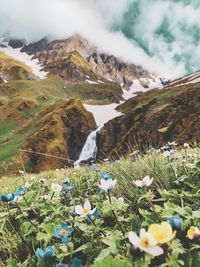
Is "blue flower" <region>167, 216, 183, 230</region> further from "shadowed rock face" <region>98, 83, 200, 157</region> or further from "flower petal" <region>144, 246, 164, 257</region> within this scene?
"shadowed rock face" <region>98, 83, 200, 157</region>

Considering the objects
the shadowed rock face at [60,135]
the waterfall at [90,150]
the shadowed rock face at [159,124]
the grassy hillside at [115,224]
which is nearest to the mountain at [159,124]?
the shadowed rock face at [159,124]

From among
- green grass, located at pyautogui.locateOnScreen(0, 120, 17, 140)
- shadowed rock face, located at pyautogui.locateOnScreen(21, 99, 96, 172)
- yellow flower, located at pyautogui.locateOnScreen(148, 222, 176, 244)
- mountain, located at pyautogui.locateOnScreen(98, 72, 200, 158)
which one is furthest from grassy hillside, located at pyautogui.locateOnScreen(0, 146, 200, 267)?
green grass, located at pyautogui.locateOnScreen(0, 120, 17, 140)

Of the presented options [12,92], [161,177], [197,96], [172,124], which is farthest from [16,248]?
[12,92]

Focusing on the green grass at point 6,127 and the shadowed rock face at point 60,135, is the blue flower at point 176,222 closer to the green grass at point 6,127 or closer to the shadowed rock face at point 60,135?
the shadowed rock face at point 60,135

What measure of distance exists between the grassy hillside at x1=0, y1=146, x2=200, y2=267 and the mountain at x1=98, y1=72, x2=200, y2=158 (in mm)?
26347

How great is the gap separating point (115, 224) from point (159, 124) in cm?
5265

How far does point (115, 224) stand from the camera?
3.99 metres

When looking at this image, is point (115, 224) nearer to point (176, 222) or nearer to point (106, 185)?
point (106, 185)

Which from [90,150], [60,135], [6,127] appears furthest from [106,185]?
[6,127]

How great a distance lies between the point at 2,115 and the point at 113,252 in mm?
116504

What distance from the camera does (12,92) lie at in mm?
171750

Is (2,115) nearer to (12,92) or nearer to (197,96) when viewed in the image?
(12,92)

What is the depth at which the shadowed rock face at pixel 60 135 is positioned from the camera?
69.4 metres

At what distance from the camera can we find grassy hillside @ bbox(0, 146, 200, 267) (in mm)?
2170
